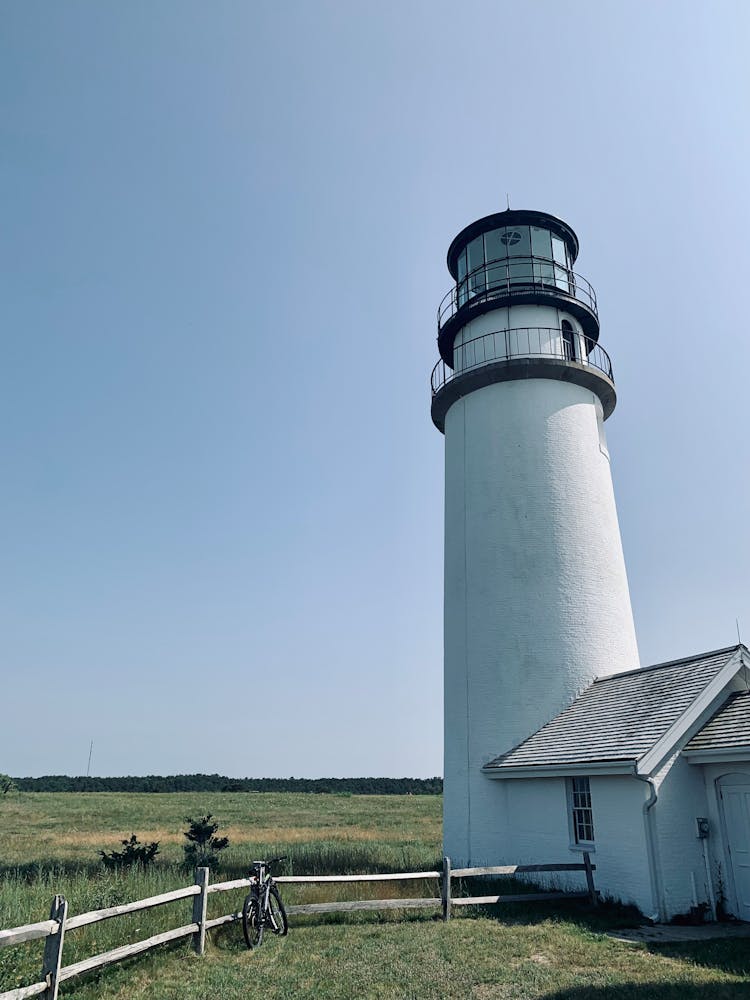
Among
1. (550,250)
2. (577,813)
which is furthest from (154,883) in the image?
(550,250)

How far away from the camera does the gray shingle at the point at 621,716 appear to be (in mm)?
13227

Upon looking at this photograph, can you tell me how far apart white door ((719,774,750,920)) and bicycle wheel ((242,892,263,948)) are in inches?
320

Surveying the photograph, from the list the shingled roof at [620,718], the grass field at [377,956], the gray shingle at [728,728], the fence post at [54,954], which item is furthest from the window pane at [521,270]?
the fence post at [54,954]

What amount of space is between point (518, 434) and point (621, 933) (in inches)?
481

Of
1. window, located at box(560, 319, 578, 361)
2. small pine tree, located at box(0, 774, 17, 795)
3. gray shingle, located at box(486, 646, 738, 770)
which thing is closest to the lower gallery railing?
window, located at box(560, 319, 578, 361)

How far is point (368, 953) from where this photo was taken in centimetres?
986

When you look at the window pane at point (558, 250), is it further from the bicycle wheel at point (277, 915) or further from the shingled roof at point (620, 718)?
the bicycle wheel at point (277, 915)

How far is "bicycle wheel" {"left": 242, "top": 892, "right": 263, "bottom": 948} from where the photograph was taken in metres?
10.4

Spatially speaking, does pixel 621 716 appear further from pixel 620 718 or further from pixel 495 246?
pixel 495 246

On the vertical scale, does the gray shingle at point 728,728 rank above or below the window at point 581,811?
above

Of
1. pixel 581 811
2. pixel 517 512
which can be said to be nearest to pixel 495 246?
pixel 517 512

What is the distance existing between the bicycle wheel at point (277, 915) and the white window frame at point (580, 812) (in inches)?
240

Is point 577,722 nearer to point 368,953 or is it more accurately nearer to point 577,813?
point 577,813

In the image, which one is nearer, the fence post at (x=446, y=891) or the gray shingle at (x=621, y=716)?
the fence post at (x=446, y=891)
